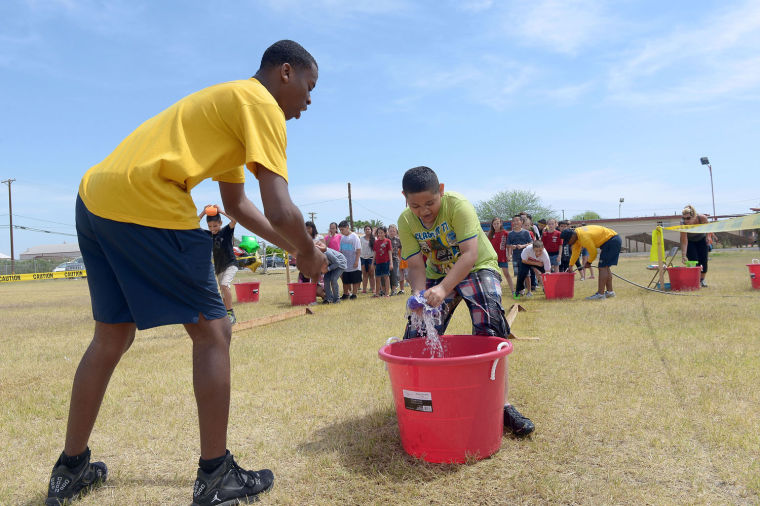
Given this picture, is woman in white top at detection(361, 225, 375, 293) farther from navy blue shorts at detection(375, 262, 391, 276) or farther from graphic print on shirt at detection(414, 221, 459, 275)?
graphic print on shirt at detection(414, 221, 459, 275)

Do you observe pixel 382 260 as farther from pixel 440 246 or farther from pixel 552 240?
pixel 440 246

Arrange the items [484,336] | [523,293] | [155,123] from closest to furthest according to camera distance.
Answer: [155,123]
[484,336]
[523,293]

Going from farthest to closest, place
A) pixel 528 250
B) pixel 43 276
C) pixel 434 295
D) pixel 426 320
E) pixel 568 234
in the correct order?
1. pixel 43 276
2. pixel 528 250
3. pixel 568 234
4. pixel 426 320
5. pixel 434 295

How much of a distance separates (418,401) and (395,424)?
0.79 meters

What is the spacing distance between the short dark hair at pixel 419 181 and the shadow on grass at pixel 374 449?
1.52 m

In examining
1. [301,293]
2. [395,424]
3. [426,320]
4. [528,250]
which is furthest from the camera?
[301,293]

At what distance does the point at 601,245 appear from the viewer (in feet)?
34.0

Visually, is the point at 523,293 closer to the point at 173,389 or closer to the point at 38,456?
the point at 173,389

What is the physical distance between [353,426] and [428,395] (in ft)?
3.04

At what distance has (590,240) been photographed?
10.2 metres

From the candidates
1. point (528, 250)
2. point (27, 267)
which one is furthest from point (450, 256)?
point (27, 267)

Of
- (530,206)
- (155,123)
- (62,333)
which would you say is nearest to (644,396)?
(155,123)

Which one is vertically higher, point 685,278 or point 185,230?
point 185,230

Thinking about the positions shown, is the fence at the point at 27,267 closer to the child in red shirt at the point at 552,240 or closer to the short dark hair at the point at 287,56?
the child in red shirt at the point at 552,240
